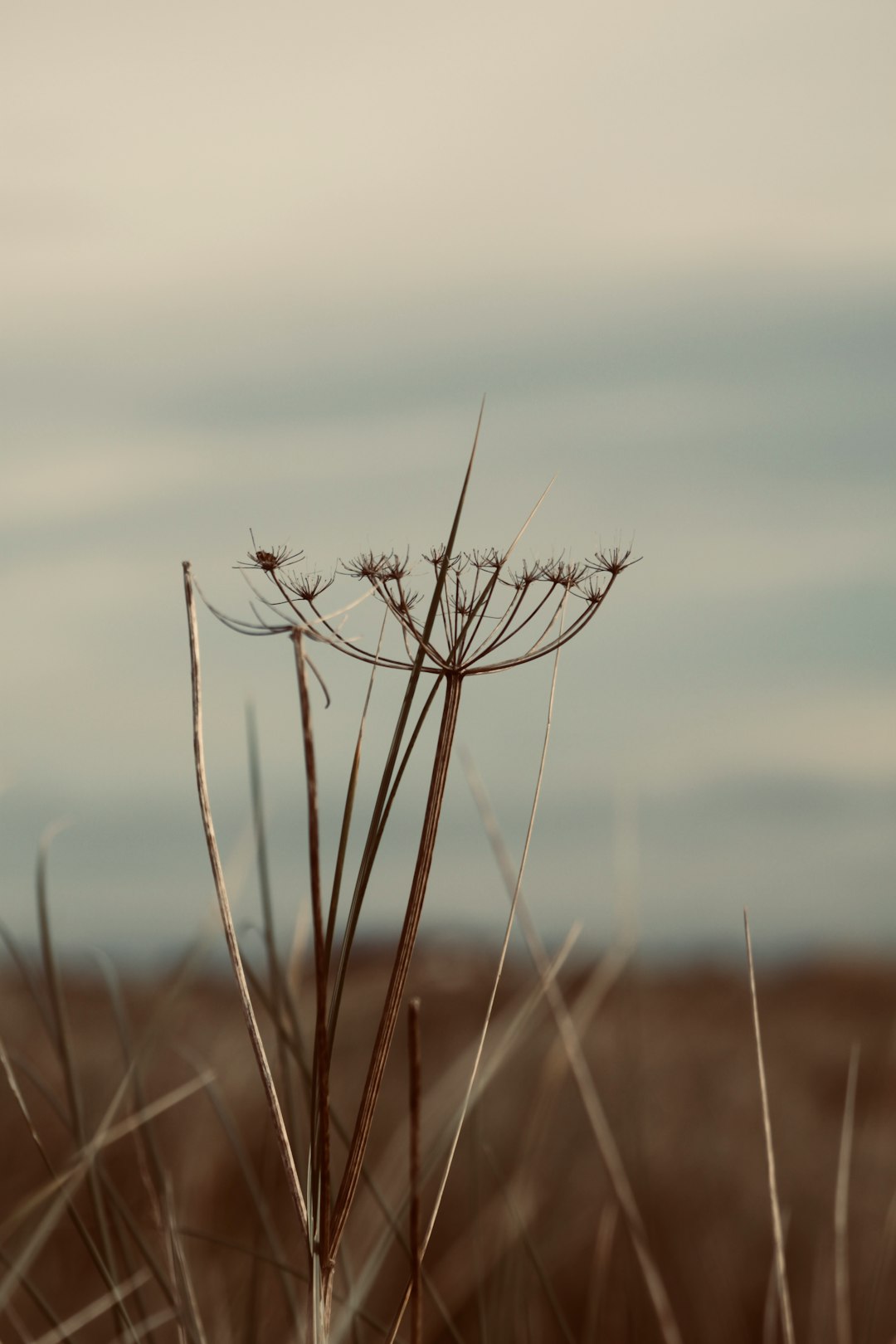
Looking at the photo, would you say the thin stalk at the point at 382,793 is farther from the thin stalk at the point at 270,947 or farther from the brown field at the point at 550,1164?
the brown field at the point at 550,1164

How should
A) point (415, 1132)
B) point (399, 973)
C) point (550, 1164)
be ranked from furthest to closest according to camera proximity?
point (550, 1164) → point (399, 973) → point (415, 1132)

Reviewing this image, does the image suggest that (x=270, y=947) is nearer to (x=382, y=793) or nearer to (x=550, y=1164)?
(x=382, y=793)

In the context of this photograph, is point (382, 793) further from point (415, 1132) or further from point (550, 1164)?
point (550, 1164)

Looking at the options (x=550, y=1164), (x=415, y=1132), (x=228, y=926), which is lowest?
(x=550, y=1164)

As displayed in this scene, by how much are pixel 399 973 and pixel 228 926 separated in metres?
0.13

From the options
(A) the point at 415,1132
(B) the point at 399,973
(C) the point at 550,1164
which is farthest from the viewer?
(C) the point at 550,1164

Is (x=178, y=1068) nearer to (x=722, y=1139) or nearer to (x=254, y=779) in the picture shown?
(x=722, y=1139)

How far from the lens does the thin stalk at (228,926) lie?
2.87 feet

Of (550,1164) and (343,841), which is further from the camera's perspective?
(550,1164)

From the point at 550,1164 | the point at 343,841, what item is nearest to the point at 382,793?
the point at 343,841

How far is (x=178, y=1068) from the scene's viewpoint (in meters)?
5.25

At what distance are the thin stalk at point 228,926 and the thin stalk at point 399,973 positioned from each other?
42 mm

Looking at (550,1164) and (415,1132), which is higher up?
(415,1132)

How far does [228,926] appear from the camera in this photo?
35.2 inches
